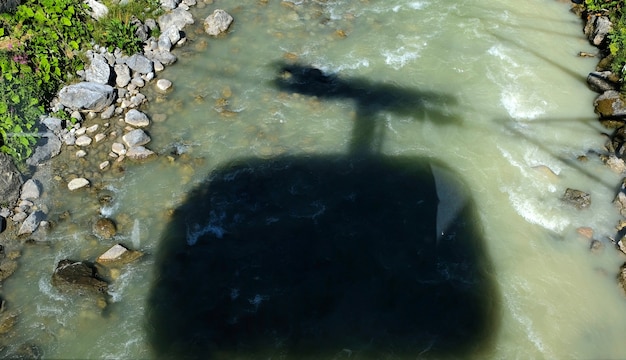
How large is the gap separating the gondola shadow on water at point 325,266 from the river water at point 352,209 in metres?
0.03

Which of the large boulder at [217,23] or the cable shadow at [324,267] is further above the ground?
the large boulder at [217,23]

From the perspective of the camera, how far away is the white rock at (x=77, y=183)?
840 cm

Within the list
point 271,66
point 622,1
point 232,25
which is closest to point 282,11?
point 232,25

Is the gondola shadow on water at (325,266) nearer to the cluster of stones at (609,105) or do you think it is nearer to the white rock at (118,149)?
the white rock at (118,149)

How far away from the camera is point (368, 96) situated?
401 inches

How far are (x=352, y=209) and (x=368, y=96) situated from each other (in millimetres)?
2904

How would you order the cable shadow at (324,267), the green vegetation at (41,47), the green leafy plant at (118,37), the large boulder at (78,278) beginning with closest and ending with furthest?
the cable shadow at (324,267) → the large boulder at (78,278) → the green vegetation at (41,47) → the green leafy plant at (118,37)

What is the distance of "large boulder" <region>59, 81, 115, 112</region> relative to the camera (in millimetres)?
9344

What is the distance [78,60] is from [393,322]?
795cm

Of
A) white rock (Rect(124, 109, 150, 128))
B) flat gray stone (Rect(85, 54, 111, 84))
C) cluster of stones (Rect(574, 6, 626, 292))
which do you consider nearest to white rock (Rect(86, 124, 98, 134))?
white rock (Rect(124, 109, 150, 128))

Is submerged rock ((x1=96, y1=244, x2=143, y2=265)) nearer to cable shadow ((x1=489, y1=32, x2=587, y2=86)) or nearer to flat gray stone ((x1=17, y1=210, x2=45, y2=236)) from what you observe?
flat gray stone ((x1=17, y1=210, x2=45, y2=236))

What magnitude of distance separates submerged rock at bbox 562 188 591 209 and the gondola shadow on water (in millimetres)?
1751

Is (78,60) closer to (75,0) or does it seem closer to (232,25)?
(75,0)

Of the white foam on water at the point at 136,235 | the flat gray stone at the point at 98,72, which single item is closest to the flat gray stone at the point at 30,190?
the white foam on water at the point at 136,235
